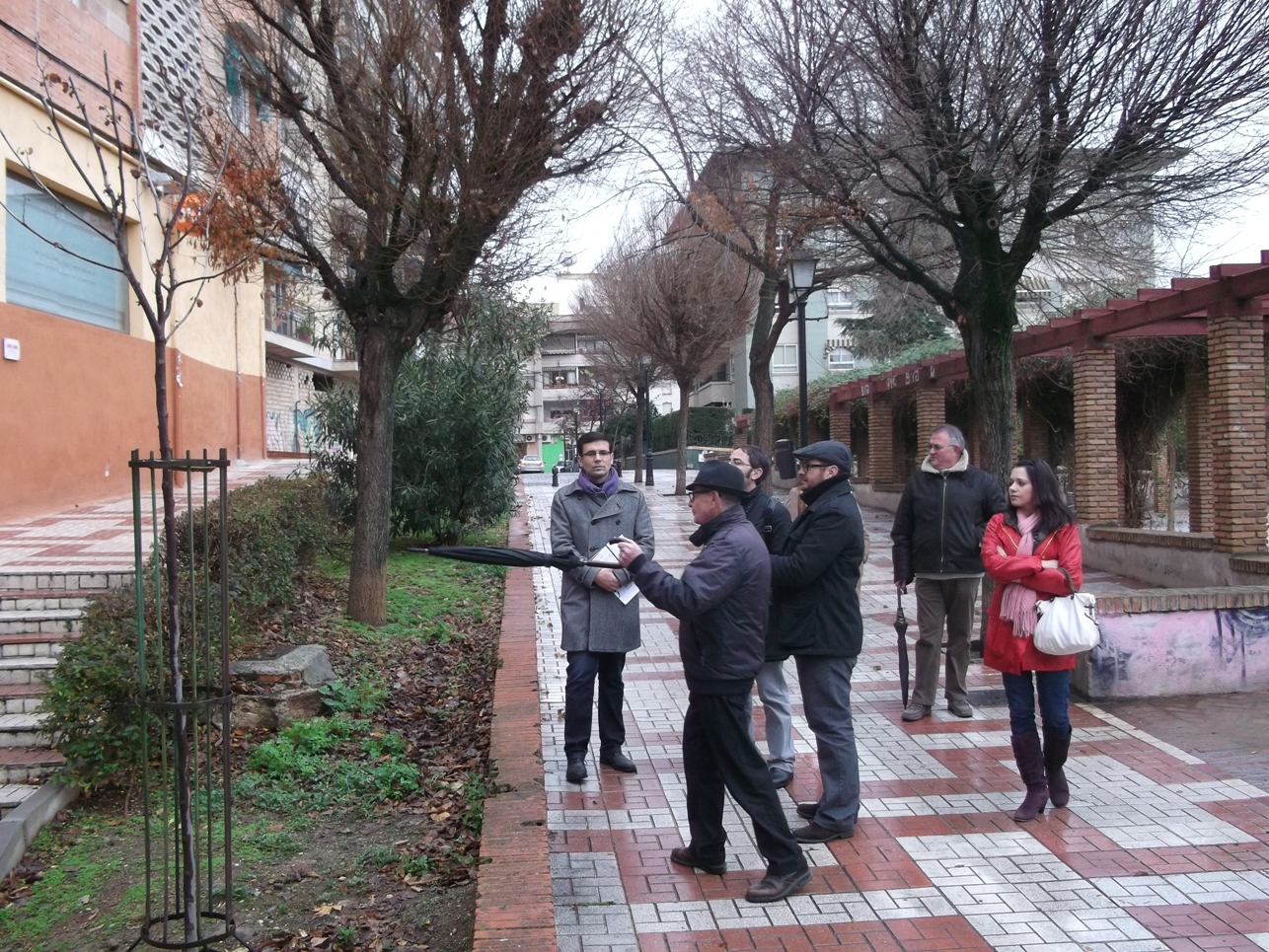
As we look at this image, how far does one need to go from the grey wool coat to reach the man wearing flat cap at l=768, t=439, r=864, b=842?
0.91m

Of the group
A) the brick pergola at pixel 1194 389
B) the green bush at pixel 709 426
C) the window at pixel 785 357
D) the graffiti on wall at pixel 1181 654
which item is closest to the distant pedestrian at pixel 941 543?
the graffiti on wall at pixel 1181 654

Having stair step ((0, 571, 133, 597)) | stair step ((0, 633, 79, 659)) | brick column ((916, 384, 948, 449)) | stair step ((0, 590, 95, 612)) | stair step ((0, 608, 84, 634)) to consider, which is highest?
brick column ((916, 384, 948, 449))

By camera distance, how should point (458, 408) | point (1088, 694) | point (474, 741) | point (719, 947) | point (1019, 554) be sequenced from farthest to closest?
point (458, 408), point (1088, 694), point (474, 741), point (1019, 554), point (719, 947)

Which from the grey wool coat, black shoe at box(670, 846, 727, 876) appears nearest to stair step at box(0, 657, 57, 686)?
the grey wool coat

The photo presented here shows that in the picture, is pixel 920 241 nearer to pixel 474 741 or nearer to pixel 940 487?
pixel 940 487

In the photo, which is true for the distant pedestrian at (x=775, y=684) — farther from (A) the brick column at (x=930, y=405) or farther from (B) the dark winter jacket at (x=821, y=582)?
(A) the brick column at (x=930, y=405)

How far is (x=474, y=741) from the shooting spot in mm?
7008

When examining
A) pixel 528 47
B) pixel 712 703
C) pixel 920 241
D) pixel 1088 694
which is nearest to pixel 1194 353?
pixel 920 241

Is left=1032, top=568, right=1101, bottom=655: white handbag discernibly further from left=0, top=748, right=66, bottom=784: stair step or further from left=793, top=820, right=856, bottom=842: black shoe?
left=0, top=748, right=66, bottom=784: stair step

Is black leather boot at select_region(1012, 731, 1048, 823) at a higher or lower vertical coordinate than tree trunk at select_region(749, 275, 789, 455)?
lower

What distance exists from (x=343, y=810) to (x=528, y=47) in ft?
19.9

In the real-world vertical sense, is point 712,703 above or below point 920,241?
below

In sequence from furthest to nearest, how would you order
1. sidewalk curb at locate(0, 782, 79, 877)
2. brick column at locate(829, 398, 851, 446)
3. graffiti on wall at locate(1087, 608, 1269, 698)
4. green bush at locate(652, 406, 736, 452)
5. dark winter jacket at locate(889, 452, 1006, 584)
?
1. green bush at locate(652, 406, 736, 452)
2. brick column at locate(829, 398, 851, 446)
3. graffiti on wall at locate(1087, 608, 1269, 698)
4. dark winter jacket at locate(889, 452, 1006, 584)
5. sidewalk curb at locate(0, 782, 79, 877)

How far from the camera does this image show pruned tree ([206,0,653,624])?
8.84 m
